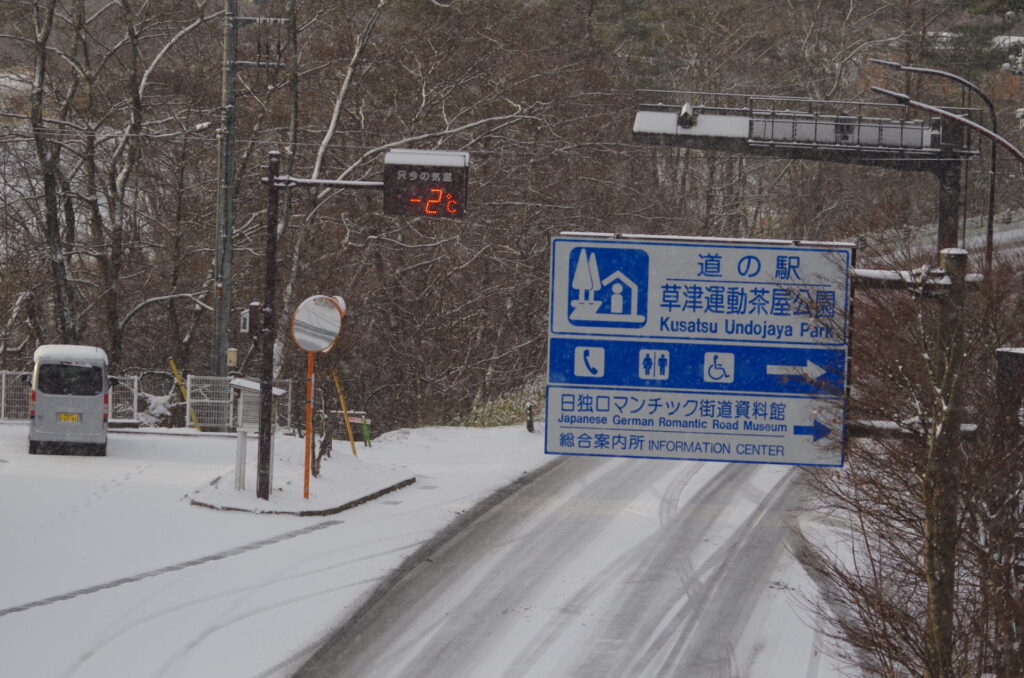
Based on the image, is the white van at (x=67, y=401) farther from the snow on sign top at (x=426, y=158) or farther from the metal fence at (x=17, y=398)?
the snow on sign top at (x=426, y=158)

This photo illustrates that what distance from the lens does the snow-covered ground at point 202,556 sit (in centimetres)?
1355

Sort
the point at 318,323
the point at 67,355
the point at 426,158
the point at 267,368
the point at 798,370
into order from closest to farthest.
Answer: the point at 798,370 → the point at 426,158 → the point at 318,323 → the point at 267,368 → the point at 67,355

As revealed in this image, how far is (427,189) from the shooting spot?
18109 millimetres

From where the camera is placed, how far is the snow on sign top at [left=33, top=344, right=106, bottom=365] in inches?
1028

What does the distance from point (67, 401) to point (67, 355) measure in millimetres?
1001

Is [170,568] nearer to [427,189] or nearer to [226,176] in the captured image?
[427,189]

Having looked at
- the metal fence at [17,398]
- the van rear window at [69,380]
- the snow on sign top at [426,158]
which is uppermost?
the snow on sign top at [426,158]

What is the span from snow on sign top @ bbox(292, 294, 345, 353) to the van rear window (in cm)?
745

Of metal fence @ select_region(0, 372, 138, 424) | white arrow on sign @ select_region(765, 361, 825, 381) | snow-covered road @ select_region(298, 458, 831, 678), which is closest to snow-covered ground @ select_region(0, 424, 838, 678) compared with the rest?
snow-covered road @ select_region(298, 458, 831, 678)

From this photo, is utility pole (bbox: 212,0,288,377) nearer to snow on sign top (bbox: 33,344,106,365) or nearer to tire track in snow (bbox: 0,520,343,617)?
snow on sign top (bbox: 33,344,106,365)

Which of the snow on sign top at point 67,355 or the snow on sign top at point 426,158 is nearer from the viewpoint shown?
the snow on sign top at point 426,158

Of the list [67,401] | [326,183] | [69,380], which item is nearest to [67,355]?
[69,380]

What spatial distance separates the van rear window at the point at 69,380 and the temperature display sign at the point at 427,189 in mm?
11266

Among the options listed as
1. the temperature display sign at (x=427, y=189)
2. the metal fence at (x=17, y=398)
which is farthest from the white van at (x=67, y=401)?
the temperature display sign at (x=427, y=189)
